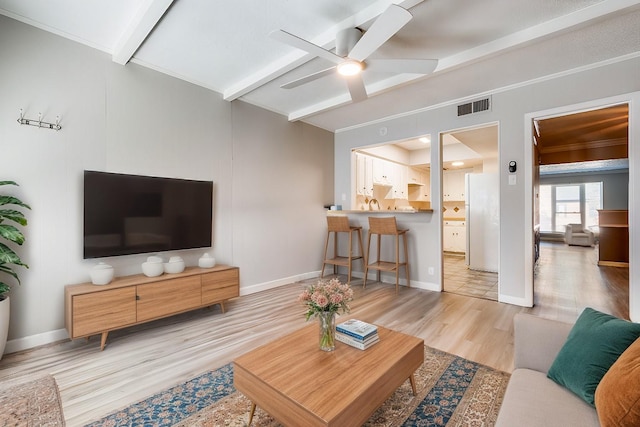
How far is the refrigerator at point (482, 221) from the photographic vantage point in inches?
217

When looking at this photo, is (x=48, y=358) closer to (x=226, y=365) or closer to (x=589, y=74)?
(x=226, y=365)

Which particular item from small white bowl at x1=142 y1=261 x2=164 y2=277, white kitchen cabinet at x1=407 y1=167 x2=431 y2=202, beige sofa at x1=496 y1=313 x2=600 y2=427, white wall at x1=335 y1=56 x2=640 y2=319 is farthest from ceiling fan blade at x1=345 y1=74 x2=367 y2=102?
white kitchen cabinet at x1=407 y1=167 x2=431 y2=202

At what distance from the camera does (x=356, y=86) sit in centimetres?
286

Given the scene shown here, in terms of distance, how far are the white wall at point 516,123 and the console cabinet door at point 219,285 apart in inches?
111

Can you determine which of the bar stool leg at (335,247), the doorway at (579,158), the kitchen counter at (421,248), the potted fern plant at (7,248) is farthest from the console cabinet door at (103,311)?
the doorway at (579,158)

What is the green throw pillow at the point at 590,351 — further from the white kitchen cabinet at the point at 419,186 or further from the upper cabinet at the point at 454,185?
the upper cabinet at the point at 454,185

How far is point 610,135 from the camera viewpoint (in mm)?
5844

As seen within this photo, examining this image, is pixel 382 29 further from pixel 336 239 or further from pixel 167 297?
pixel 336 239

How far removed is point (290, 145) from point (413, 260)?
274 centimetres

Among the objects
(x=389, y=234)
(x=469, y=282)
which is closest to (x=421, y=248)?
(x=389, y=234)

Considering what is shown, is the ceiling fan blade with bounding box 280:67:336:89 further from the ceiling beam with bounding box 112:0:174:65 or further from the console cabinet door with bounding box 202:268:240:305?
the console cabinet door with bounding box 202:268:240:305

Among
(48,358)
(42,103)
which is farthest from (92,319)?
(42,103)

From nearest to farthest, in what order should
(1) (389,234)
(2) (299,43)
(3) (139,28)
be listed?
(2) (299,43)
(3) (139,28)
(1) (389,234)

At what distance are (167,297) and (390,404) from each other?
2.27 m
